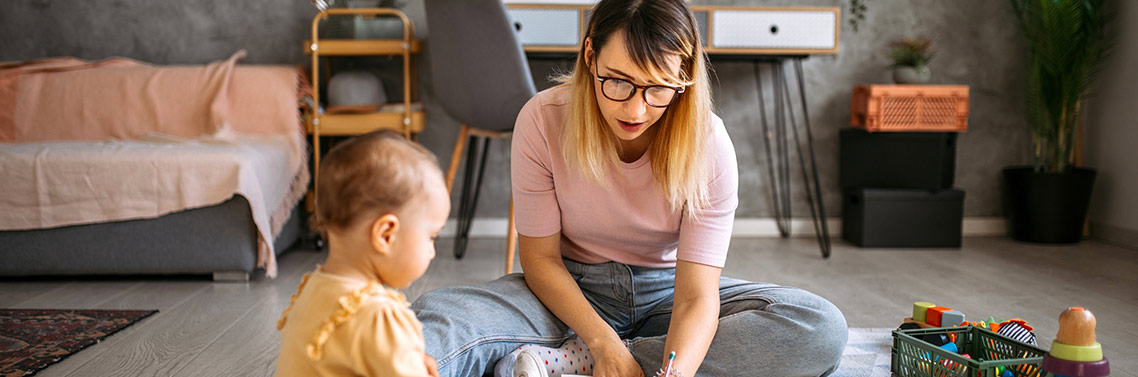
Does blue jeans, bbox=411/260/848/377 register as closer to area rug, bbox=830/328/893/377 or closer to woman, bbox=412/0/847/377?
woman, bbox=412/0/847/377

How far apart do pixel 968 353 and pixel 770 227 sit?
2.08 m

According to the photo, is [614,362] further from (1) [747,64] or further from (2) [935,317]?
(1) [747,64]

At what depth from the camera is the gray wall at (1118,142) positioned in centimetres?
317

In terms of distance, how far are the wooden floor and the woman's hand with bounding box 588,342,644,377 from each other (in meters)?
0.71

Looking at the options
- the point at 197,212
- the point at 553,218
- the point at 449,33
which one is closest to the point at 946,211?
the point at 449,33

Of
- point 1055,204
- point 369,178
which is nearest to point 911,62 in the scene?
point 1055,204

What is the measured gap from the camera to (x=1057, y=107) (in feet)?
10.6

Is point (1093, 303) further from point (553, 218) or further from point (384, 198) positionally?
point (384, 198)

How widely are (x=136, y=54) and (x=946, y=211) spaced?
3.18 m

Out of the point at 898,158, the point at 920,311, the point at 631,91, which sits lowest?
the point at 920,311

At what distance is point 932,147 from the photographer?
3.18 m

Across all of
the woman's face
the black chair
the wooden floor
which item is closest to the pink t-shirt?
the woman's face

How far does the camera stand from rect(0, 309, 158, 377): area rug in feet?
5.44

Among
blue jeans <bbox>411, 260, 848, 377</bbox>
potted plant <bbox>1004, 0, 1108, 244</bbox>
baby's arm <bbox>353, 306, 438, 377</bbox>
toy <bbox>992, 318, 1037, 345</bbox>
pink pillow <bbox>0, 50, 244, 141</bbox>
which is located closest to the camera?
baby's arm <bbox>353, 306, 438, 377</bbox>
